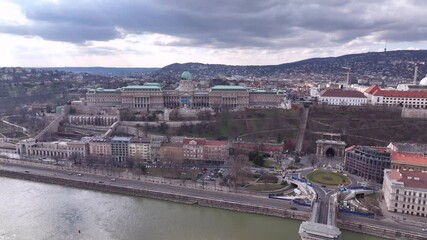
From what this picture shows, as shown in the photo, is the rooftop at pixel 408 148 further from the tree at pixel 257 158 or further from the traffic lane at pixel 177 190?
the traffic lane at pixel 177 190

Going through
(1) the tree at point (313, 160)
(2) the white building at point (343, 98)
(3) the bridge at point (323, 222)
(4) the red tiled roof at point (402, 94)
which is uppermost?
(4) the red tiled roof at point (402, 94)

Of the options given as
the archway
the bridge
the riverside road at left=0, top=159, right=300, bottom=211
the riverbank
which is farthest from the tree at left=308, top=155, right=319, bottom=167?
the riverbank

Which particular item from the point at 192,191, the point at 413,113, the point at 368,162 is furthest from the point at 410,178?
the point at 413,113

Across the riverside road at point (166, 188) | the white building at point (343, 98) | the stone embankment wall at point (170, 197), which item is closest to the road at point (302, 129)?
the white building at point (343, 98)

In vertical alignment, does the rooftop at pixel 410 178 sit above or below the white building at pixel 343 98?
below

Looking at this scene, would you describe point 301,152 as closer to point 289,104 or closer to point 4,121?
point 289,104

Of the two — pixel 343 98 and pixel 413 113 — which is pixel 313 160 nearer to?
pixel 413 113
